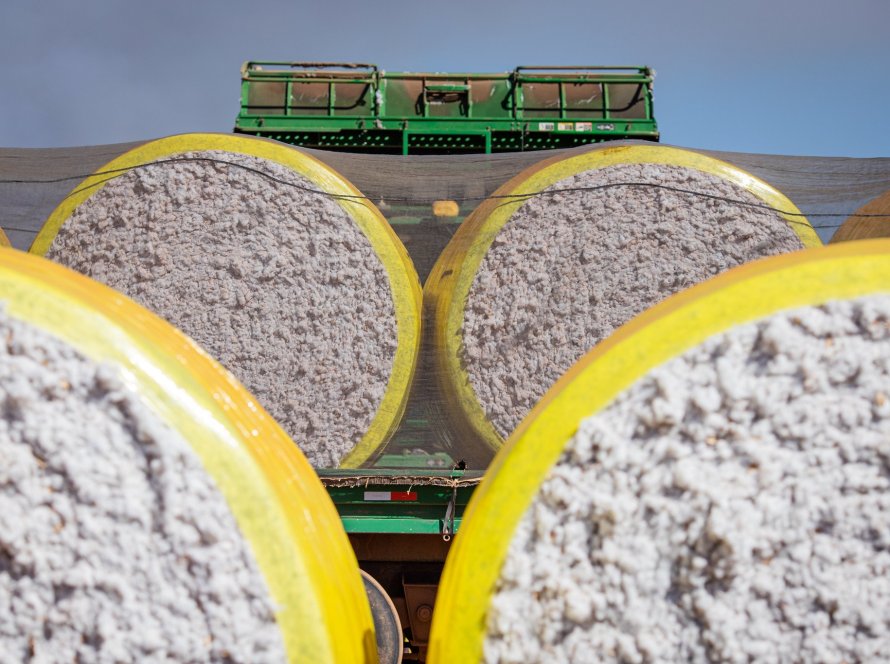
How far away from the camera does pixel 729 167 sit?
12.5 feet

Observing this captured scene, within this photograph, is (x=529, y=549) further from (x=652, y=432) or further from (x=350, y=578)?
(x=350, y=578)

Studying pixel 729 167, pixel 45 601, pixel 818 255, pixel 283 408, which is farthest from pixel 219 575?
pixel 729 167

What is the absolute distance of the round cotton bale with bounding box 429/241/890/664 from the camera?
3.76ft

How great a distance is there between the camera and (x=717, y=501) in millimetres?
1162

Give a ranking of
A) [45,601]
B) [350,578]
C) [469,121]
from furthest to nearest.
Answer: [469,121] → [350,578] → [45,601]

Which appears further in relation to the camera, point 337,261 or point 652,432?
point 337,261

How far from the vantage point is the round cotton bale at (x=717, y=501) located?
1145mm

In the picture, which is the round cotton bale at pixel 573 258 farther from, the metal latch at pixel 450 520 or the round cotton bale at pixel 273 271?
the metal latch at pixel 450 520

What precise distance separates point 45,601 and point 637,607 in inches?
33.3

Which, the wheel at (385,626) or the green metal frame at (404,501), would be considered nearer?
the wheel at (385,626)

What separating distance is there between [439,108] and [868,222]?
3.28 metres

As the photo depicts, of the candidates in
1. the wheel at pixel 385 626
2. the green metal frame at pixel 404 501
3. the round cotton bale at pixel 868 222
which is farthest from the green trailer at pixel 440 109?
the wheel at pixel 385 626

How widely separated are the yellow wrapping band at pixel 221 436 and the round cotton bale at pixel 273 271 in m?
2.37

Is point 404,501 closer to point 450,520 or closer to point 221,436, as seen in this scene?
point 450,520
